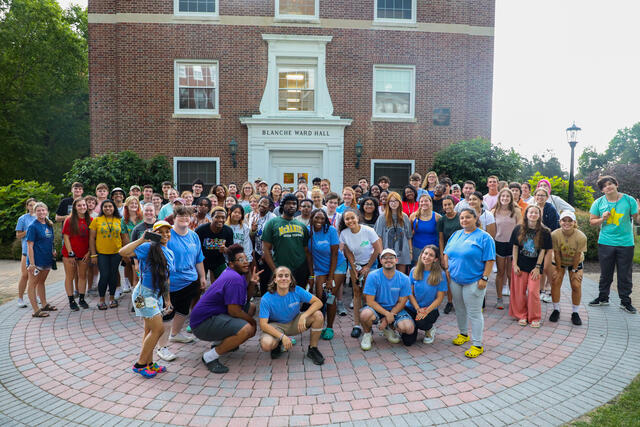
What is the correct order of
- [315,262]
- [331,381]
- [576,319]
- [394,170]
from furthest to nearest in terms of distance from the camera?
1. [394,170]
2. [576,319]
3. [315,262]
4. [331,381]

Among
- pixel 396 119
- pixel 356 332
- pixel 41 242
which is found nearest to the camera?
pixel 356 332

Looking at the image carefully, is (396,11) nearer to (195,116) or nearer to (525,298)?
(195,116)

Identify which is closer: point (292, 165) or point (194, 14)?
point (194, 14)

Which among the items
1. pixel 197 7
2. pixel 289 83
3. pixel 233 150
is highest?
pixel 197 7

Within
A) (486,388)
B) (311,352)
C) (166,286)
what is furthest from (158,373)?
(486,388)

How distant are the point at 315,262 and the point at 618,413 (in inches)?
140

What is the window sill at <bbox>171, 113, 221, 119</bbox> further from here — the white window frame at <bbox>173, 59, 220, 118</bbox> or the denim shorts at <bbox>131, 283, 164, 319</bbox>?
the denim shorts at <bbox>131, 283, 164, 319</bbox>

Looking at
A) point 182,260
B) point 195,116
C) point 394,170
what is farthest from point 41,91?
point 182,260

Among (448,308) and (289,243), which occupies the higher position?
(289,243)

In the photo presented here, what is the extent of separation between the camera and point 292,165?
13961mm

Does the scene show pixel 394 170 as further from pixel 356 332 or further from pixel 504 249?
pixel 356 332

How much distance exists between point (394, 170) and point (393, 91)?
9.70 ft

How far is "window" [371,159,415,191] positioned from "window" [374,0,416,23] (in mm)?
5208

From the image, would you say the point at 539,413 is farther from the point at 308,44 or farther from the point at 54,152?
the point at 54,152
